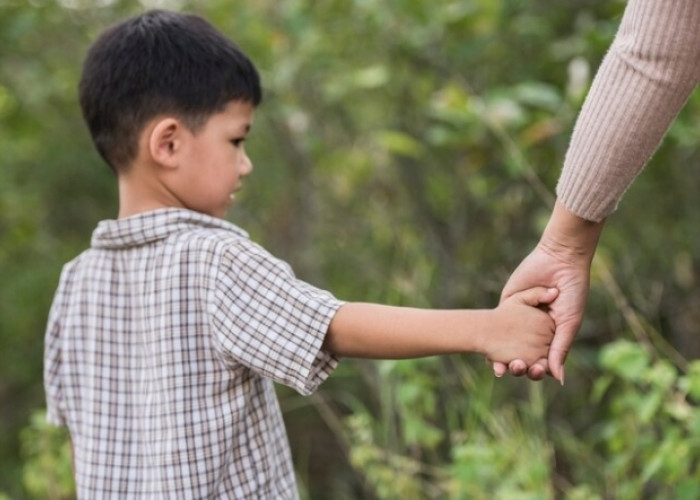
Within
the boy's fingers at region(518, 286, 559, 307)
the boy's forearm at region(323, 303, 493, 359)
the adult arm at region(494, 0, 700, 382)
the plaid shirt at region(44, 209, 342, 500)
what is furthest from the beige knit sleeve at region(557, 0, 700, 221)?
the plaid shirt at region(44, 209, 342, 500)

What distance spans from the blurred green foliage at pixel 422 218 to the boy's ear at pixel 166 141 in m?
0.95

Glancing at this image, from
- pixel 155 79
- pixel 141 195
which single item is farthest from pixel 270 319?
A: pixel 155 79

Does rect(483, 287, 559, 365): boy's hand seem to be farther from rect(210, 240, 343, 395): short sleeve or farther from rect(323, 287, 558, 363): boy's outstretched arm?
rect(210, 240, 343, 395): short sleeve

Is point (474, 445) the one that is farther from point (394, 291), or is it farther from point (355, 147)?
point (355, 147)

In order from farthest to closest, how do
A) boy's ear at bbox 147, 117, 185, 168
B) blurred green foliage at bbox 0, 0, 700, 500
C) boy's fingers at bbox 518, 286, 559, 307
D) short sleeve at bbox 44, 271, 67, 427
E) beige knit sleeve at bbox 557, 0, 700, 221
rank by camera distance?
blurred green foliage at bbox 0, 0, 700, 500
short sleeve at bbox 44, 271, 67, 427
boy's ear at bbox 147, 117, 185, 168
boy's fingers at bbox 518, 286, 559, 307
beige knit sleeve at bbox 557, 0, 700, 221

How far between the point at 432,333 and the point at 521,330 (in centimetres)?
14

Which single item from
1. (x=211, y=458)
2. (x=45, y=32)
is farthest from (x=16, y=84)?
(x=211, y=458)

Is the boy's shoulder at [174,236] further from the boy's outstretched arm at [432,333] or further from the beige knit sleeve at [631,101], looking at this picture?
the beige knit sleeve at [631,101]

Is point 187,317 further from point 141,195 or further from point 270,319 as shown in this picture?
point 141,195

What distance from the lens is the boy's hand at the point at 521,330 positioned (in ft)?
4.86

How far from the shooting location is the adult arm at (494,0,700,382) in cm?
146

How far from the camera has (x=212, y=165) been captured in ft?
5.79

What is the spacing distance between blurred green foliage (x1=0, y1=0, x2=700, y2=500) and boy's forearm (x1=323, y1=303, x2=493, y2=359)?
29.1 inches

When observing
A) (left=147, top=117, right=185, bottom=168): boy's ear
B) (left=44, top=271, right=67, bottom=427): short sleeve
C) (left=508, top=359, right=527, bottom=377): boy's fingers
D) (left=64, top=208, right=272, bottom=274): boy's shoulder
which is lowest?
(left=44, top=271, right=67, bottom=427): short sleeve
